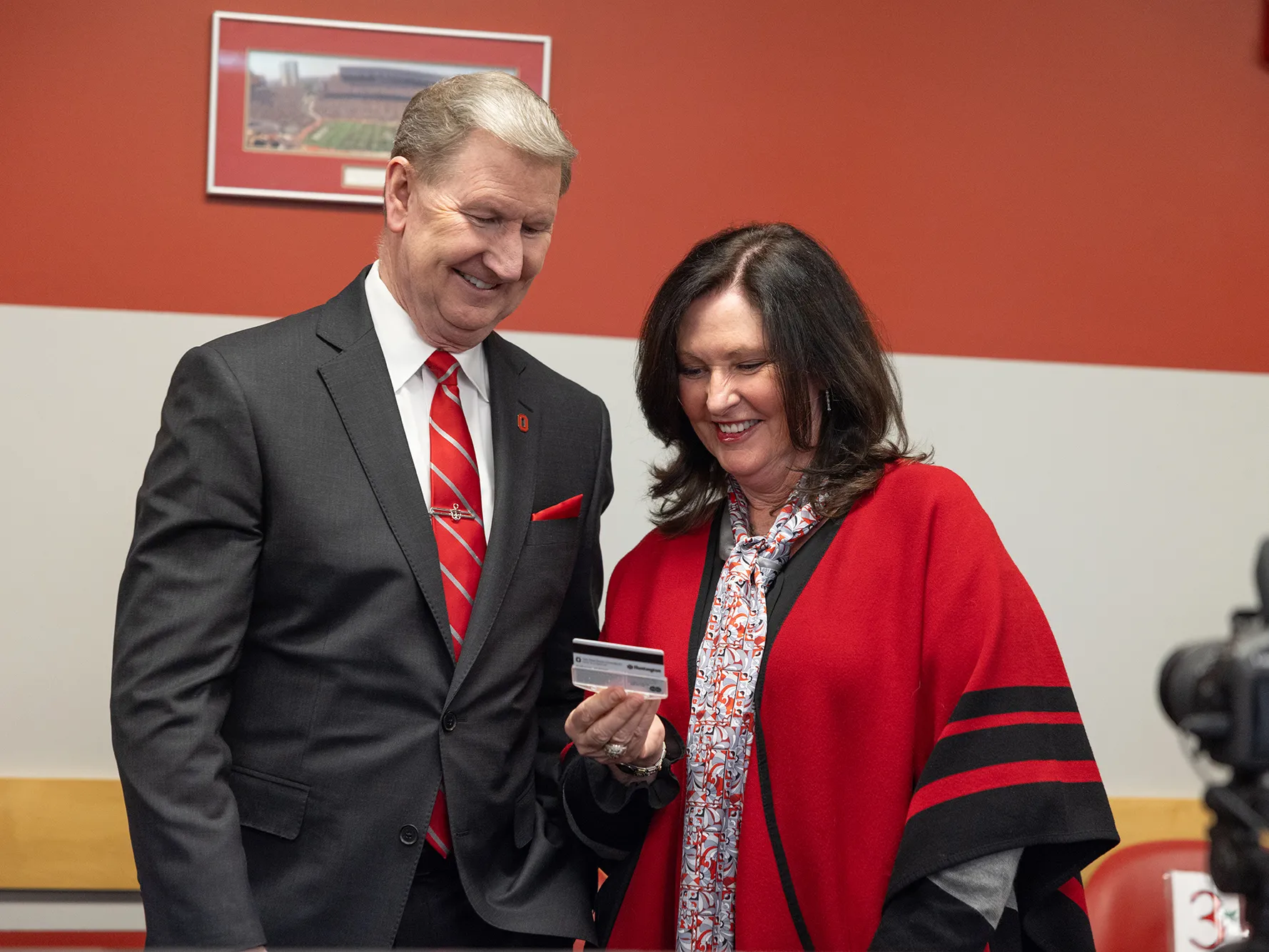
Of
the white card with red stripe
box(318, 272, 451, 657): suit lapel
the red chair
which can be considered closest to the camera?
the white card with red stripe

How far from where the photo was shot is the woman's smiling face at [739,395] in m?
1.88

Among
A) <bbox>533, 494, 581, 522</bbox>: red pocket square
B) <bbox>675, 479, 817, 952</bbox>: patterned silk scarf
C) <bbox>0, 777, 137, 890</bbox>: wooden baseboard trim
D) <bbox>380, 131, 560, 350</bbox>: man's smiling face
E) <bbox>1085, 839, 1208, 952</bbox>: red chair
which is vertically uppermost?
<bbox>380, 131, 560, 350</bbox>: man's smiling face

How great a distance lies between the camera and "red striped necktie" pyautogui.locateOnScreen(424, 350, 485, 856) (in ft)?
5.79

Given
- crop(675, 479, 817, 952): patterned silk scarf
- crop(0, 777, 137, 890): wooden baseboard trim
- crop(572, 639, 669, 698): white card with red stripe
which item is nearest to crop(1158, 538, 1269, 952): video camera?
crop(572, 639, 669, 698): white card with red stripe

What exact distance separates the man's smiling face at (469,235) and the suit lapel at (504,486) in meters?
→ 0.12

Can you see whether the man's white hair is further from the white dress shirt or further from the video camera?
the video camera

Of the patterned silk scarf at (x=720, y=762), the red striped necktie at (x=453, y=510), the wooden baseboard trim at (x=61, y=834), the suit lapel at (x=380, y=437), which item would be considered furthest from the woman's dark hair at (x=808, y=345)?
the wooden baseboard trim at (x=61, y=834)

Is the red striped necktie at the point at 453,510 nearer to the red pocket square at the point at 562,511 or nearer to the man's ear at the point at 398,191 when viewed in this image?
the red pocket square at the point at 562,511

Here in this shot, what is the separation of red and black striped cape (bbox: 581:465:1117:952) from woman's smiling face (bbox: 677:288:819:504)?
17cm

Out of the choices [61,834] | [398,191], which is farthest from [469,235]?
[61,834]

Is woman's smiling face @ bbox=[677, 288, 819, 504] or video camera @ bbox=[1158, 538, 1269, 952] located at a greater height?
woman's smiling face @ bbox=[677, 288, 819, 504]

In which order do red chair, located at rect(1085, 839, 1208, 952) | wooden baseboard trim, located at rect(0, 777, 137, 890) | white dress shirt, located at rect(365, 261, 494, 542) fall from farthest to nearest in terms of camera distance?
wooden baseboard trim, located at rect(0, 777, 137, 890), red chair, located at rect(1085, 839, 1208, 952), white dress shirt, located at rect(365, 261, 494, 542)

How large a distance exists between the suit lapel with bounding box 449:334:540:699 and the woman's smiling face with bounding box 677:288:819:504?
0.28m

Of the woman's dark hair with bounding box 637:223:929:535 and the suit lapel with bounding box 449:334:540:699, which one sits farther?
the woman's dark hair with bounding box 637:223:929:535
